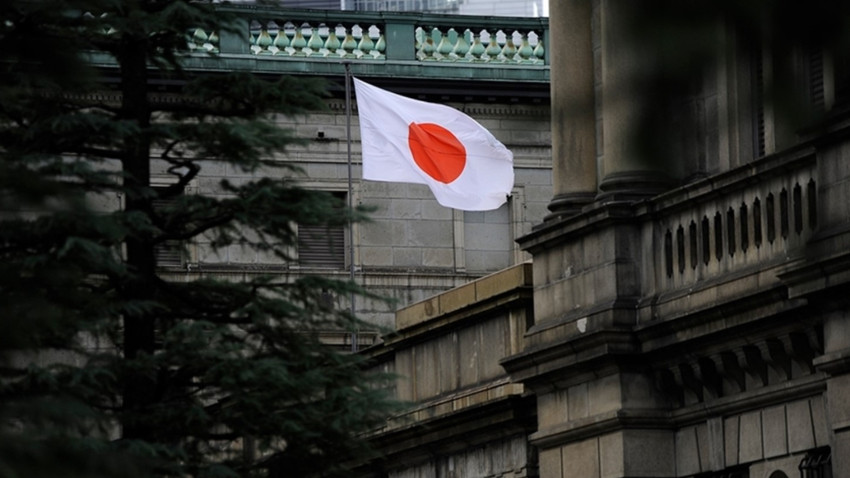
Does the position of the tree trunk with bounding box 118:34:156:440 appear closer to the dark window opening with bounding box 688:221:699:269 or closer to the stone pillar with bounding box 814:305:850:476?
the stone pillar with bounding box 814:305:850:476

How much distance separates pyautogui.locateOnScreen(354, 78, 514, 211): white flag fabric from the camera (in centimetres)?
3478

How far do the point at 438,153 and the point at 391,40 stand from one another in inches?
491

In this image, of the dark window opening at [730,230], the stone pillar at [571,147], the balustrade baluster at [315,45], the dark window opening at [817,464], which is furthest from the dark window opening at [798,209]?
the balustrade baluster at [315,45]

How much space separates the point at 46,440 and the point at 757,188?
50.6 ft

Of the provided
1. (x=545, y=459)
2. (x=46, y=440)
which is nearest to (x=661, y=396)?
(x=545, y=459)

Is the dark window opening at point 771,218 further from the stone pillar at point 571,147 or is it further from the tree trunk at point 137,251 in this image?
the tree trunk at point 137,251

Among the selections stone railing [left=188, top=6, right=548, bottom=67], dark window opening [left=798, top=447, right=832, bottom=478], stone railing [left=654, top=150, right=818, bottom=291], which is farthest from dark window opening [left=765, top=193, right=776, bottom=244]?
stone railing [left=188, top=6, right=548, bottom=67]

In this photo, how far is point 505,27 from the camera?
1914 inches

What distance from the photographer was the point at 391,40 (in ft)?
155

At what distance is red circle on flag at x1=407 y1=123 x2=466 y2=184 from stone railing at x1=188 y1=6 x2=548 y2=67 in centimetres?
1143

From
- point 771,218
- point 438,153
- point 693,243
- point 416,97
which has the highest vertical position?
point 416,97

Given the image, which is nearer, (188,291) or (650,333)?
(188,291)

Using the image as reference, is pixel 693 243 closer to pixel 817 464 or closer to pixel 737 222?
pixel 737 222

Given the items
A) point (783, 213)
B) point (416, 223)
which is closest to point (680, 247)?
point (783, 213)
